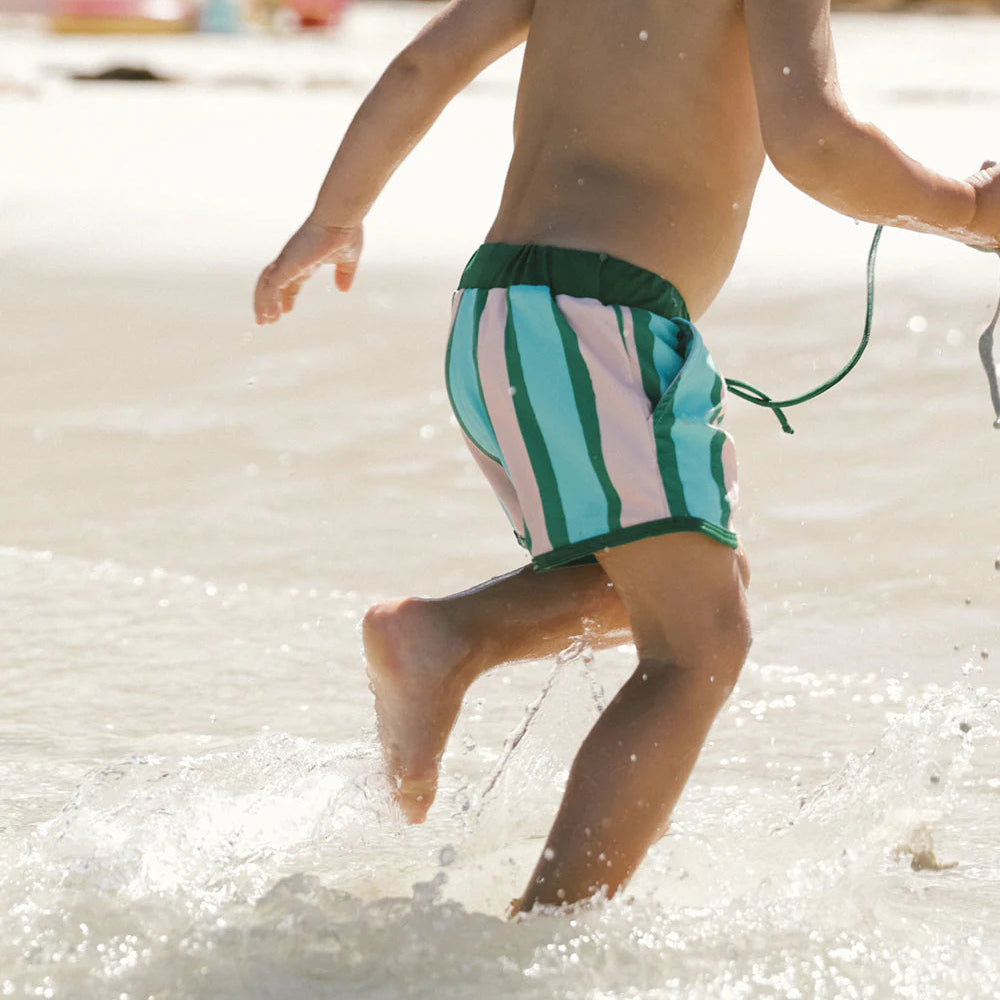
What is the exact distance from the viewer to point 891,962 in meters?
1.55

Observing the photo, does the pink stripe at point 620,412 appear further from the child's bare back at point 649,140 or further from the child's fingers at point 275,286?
the child's fingers at point 275,286

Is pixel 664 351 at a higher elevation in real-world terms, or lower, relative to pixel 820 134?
lower

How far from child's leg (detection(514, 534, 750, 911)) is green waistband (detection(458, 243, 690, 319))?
24 centimetres

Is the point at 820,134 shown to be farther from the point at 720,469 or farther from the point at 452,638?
the point at 452,638

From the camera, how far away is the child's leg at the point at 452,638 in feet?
5.98

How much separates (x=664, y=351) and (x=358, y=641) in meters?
1.06

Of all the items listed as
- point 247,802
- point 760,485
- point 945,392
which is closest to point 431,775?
point 247,802

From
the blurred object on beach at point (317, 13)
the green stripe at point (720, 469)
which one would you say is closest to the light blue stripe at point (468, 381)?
the green stripe at point (720, 469)

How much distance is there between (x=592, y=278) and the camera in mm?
1664

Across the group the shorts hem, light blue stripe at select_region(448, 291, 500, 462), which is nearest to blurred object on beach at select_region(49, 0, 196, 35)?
light blue stripe at select_region(448, 291, 500, 462)

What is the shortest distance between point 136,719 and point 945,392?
206 centimetres

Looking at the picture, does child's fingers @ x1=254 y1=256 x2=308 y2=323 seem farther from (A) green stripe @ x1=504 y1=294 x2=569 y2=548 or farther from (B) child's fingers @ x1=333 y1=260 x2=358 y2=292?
(A) green stripe @ x1=504 y1=294 x2=569 y2=548

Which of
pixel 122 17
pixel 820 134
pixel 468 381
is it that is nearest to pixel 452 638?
pixel 468 381

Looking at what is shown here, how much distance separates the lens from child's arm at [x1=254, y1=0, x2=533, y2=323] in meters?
1.84
